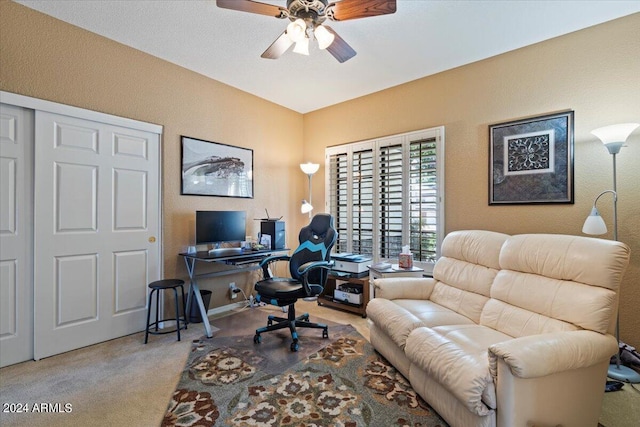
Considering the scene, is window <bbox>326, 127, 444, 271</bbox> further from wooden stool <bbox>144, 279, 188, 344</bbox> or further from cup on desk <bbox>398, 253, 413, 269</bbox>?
wooden stool <bbox>144, 279, 188, 344</bbox>

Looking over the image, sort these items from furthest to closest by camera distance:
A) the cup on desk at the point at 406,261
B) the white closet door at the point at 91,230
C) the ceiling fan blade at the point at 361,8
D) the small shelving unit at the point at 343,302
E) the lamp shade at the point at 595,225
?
the small shelving unit at the point at 343,302 < the cup on desk at the point at 406,261 < the white closet door at the point at 91,230 < the lamp shade at the point at 595,225 < the ceiling fan blade at the point at 361,8

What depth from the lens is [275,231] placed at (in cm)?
369

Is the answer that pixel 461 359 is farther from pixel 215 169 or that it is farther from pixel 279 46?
pixel 215 169

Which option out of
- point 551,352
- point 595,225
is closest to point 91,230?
point 551,352

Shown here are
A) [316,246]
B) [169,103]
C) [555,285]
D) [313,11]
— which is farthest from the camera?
[169,103]

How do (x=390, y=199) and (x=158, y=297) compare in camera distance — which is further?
(x=390, y=199)

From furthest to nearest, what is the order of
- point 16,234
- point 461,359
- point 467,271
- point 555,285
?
point 467,271, point 16,234, point 555,285, point 461,359

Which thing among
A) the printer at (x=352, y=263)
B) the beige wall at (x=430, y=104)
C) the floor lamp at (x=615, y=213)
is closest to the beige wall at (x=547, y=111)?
the beige wall at (x=430, y=104)

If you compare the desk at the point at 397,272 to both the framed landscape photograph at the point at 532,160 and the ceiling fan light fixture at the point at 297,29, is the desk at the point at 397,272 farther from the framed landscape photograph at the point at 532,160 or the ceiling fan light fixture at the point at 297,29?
the ceiling fan light fixture at the point at 297,29

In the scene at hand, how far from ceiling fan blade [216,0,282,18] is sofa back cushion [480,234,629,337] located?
2389 mm

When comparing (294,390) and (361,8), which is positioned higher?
(361,8)

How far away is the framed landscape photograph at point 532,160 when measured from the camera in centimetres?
261

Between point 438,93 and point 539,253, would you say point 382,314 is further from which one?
point 438,93

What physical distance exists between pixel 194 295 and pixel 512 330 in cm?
291
